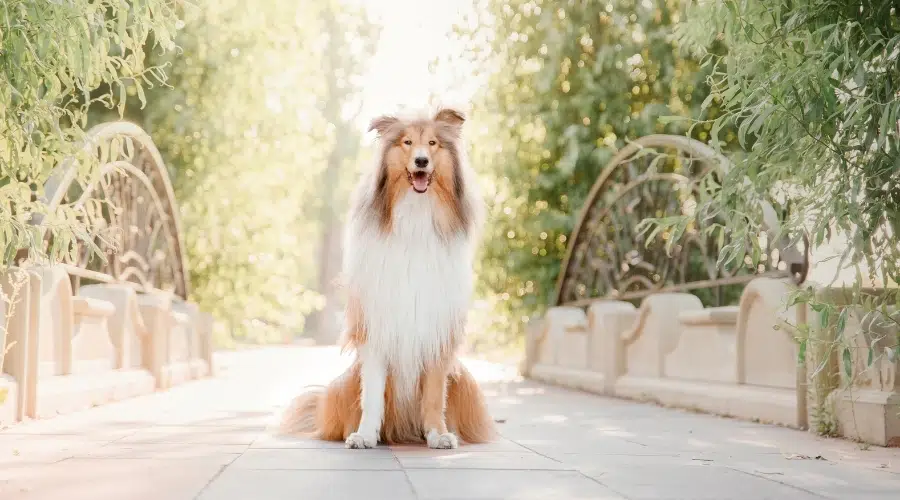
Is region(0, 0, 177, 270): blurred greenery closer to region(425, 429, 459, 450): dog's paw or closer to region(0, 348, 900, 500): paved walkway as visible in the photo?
region(0, 348, 900, 500): paved walkway

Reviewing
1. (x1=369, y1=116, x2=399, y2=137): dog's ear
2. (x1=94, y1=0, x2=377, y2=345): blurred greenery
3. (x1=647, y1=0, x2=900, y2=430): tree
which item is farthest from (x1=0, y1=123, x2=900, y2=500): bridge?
(x1=94, y1=0, x2=377, y2=345): blurred greenery

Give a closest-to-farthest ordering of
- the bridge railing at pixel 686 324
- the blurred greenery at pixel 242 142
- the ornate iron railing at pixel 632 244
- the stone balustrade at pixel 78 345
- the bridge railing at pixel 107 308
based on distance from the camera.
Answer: the bridge railing at pixel 686 324 → the bridge railing at pixel 107 308 → the stone balustrade at pixel 78 345 → the ornate iron railing at pixel 632 244 → the blurred greenery at pixel 242 142

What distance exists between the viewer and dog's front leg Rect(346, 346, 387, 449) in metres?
5.62

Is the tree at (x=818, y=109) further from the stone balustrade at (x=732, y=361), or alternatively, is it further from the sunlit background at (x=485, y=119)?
the sunlit background at (x=485, y=119)

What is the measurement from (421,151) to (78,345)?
15.0ft

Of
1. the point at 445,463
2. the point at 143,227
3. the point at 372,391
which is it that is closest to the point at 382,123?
the point at 372,391

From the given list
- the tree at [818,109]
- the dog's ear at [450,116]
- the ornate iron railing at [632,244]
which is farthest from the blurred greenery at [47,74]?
the ornate iron railing at [632,244]

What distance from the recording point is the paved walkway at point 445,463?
4137mm

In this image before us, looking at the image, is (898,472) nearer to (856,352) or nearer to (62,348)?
(856,352)

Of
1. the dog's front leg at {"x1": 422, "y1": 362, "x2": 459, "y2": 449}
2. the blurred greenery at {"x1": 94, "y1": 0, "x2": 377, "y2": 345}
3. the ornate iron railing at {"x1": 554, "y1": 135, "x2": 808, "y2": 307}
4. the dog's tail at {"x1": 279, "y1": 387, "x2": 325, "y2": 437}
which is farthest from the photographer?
the blurred greenery at {"x1": 94, "y1": 0, "x2": 377, "y2": 345}

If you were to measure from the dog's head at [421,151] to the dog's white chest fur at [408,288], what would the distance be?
11cm

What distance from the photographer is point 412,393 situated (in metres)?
5.73

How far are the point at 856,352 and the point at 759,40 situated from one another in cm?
241

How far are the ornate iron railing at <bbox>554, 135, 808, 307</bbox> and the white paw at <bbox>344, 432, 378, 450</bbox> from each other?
560cm
